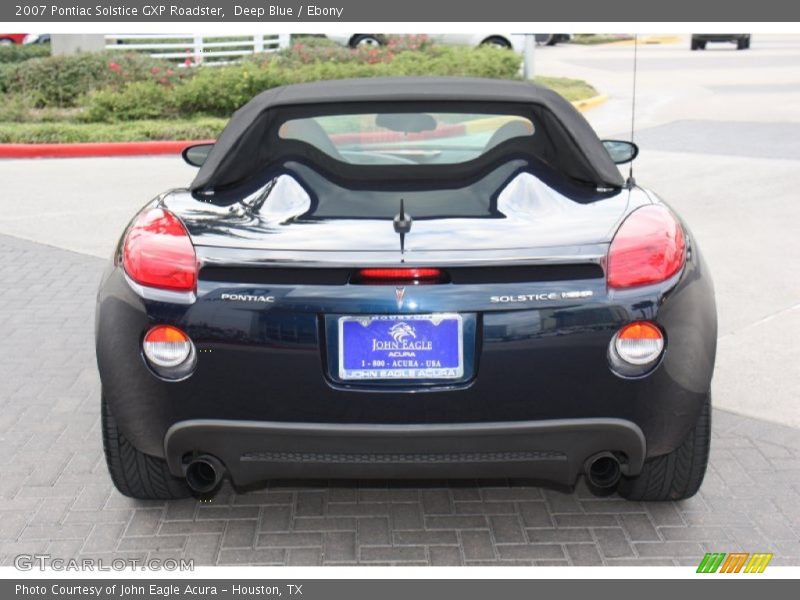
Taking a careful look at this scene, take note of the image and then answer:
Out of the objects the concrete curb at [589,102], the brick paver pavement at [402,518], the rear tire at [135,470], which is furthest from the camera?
the concrete curb at [589,102]

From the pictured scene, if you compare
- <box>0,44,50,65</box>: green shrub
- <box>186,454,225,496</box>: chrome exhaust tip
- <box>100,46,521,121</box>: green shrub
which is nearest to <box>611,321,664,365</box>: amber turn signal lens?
<box>186,454,225,496</box>: chrome exhaust tip

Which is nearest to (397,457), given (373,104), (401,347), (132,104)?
(401,347)

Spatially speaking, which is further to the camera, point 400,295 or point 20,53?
point 20,53

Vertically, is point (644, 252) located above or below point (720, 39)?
above

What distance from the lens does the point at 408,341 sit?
9.95 ft

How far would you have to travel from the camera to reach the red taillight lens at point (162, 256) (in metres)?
3.16

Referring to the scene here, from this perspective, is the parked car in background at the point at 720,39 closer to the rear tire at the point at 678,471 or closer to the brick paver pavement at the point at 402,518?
the brick paver pavement at the point at 402,518

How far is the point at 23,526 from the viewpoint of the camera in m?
3.68

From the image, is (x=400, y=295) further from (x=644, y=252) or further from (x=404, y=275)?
(x=644, y=252)

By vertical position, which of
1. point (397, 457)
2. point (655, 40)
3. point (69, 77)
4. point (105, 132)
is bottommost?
point (655, 40)

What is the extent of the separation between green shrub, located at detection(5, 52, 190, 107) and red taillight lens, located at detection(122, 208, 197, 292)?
1493cm

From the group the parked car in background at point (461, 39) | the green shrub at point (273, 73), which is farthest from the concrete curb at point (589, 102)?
the parked car in background at point (461, 39)

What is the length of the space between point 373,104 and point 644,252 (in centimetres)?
131

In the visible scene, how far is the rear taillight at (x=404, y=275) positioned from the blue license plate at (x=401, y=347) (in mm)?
107
